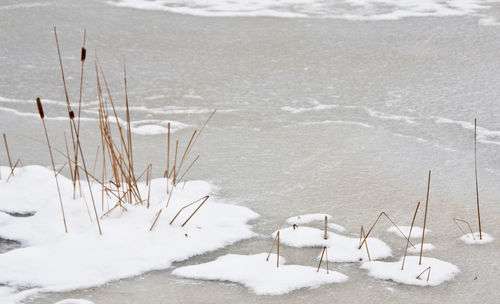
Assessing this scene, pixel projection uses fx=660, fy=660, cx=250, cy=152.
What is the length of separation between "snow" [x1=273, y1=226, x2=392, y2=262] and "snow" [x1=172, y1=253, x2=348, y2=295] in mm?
103

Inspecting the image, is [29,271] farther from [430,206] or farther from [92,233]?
[430,206]

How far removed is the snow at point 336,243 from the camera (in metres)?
1.80

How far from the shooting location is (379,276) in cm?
170

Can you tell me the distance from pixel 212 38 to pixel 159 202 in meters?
2.13

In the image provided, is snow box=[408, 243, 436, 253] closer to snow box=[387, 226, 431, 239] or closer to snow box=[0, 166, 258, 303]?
snow box=[387, 226, 431, 239]

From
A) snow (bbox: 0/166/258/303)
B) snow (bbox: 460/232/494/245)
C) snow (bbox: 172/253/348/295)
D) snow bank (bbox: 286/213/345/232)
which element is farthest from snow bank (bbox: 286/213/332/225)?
snow (bbox: 460/232/494/245)

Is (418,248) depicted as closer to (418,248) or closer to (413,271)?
(418,248)

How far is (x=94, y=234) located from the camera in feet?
6.09

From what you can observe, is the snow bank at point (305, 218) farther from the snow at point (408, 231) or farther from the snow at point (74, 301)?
the snow at point (74, 301)

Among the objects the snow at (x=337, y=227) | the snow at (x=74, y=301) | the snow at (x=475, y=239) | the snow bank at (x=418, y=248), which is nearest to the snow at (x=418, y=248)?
the snow bank at (x=418, y=248)

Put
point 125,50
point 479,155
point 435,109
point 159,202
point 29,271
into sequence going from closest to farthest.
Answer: point 29,271, point 159,202, point 479,155, point 435,109, point 125,50

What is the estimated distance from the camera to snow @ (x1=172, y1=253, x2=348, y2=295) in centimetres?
165

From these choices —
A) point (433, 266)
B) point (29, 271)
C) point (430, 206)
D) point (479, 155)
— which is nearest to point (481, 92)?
point (479, 155)

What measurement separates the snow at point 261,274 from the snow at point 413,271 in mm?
100
